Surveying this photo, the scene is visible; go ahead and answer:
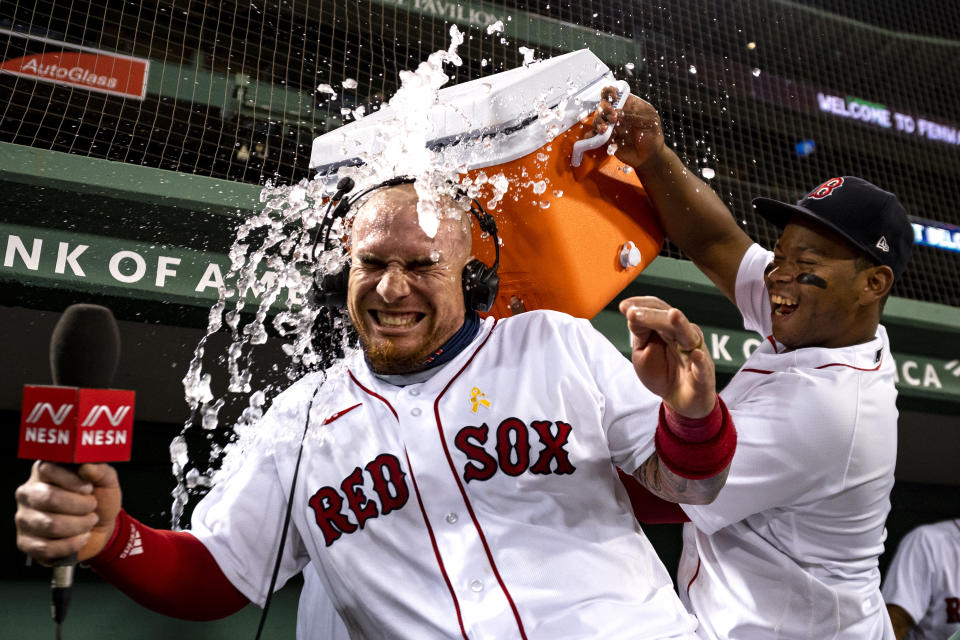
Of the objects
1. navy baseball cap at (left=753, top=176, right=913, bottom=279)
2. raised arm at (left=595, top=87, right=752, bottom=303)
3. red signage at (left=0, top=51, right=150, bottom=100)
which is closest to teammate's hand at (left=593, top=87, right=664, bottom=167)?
raised arm at (left=595, top=87, right=752, bottom=303)

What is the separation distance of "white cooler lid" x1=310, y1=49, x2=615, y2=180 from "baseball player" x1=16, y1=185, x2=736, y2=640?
204 mm

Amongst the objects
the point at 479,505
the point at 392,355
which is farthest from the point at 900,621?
the point at 392,355

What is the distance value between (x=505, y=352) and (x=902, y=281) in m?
3.15

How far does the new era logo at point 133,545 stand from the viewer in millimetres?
1278

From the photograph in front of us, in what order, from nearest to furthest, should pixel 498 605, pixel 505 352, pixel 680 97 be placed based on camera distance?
pixel 498 605 < pixel 505 352 < pixel 680 97

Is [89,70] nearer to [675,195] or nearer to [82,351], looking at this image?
[675,195]

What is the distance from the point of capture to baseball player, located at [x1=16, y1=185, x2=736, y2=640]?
1.29m

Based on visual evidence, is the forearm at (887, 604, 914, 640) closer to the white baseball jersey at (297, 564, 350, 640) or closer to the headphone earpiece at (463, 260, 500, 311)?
the white baseball jersey at (297, 564, 350, 640)

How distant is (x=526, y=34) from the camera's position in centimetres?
352

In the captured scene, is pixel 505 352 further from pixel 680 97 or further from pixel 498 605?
pixel 680 97

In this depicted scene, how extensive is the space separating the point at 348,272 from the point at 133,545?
0.58 meters

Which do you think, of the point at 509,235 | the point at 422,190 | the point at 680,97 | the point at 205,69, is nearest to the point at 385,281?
the point at 422,190

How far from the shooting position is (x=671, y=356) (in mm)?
1103

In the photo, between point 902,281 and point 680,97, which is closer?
point 680,97
